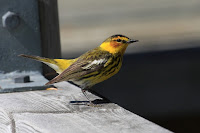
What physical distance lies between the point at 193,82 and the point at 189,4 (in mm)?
6918

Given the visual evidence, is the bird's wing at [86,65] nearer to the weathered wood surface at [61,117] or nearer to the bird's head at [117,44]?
the bird's head at [117,44]

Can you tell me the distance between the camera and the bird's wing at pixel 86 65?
434 cm

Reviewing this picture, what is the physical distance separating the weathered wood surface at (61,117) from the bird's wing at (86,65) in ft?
0.84

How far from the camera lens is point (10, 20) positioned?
4.56 metres

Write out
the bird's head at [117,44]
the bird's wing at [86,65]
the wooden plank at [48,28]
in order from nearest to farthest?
the bird's wing at [86,65], the bird's head at [117,44], the wooden plank at [48,28]

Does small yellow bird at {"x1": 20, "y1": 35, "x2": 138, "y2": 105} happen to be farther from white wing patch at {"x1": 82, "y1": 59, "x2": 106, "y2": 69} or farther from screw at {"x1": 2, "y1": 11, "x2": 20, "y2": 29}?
screw at {"x1": 2, "y1": 11, "x2": 20, "y2": 29}

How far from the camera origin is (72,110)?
3.51 meters

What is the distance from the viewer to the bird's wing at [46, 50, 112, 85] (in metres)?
4.34

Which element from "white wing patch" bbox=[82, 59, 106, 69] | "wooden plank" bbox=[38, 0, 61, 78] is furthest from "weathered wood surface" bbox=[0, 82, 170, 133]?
"wooden plank" bbox=[38, 0, 61, 78]

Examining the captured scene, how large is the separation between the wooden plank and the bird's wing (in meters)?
0.40

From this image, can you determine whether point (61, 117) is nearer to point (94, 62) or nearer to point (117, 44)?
point (94, 62)

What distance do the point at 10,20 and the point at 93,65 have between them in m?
0.87

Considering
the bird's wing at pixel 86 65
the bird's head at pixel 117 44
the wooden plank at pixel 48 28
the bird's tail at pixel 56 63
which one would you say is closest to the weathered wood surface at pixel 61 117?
the bird's wing at pixel 86 65

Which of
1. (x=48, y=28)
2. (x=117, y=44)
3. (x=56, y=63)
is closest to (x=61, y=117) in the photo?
(x=56, y=63)
